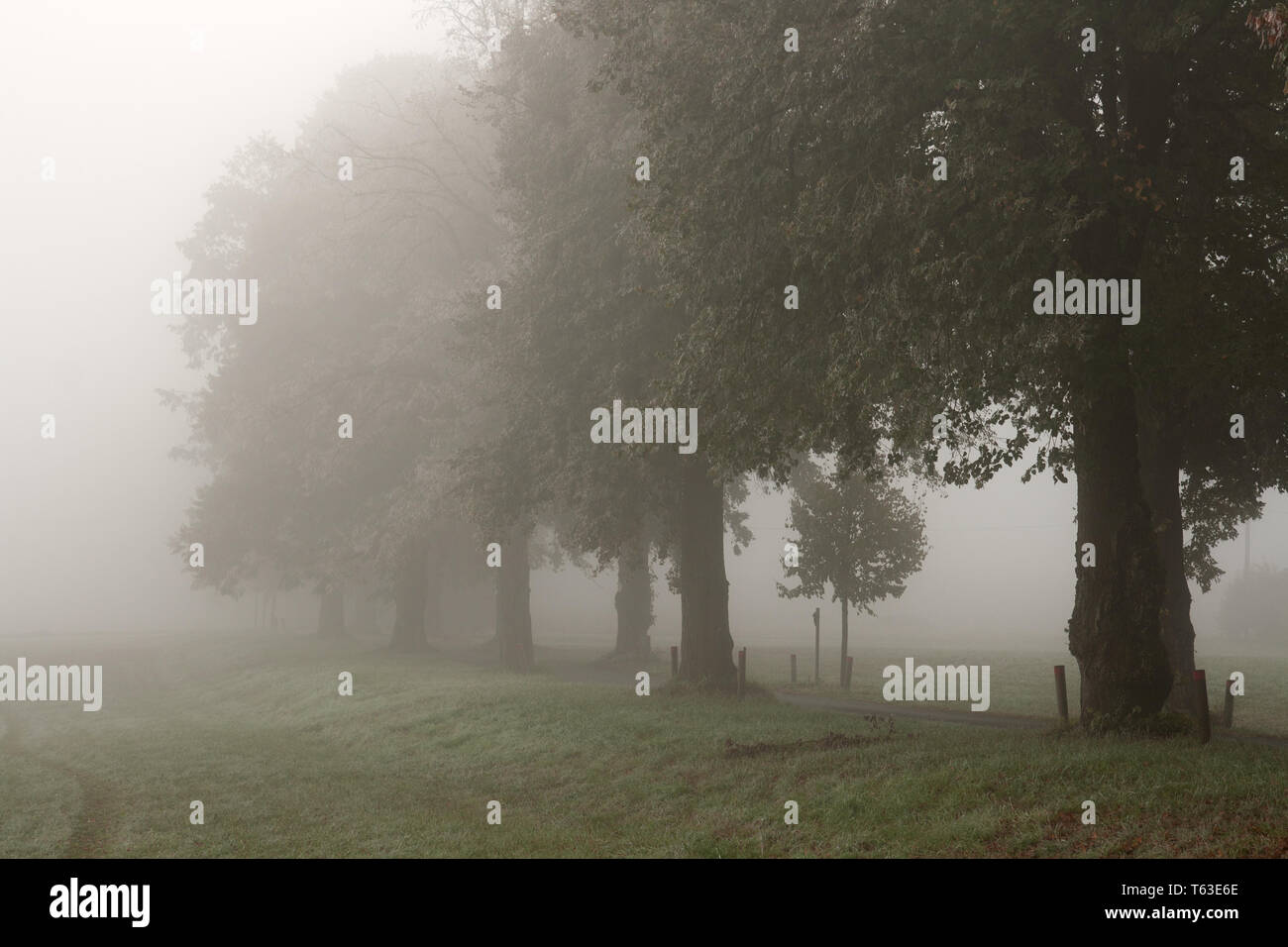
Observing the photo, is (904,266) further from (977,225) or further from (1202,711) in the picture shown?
(1202,711)

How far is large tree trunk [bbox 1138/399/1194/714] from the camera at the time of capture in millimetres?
18547

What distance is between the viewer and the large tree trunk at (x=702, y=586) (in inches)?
883

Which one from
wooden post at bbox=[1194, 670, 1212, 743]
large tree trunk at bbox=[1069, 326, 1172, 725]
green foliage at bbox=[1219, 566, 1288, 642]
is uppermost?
large tree trunk at bbox=[1069, 326, 1172, 725]

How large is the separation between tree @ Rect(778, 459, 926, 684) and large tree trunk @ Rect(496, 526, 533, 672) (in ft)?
29.4

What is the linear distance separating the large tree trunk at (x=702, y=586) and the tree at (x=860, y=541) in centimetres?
590

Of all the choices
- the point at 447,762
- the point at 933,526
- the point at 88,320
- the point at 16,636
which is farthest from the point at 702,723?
the point at 88,320

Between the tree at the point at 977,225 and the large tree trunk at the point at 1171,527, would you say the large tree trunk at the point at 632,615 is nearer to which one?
the large tree trunk at the point at 1171,527

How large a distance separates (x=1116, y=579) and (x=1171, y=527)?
6.01 metres

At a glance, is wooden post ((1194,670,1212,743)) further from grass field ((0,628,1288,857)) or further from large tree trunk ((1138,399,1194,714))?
large tree trunk ((1138,399,1194,714))

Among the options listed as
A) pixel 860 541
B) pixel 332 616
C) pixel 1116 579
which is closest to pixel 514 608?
pixel 860 541

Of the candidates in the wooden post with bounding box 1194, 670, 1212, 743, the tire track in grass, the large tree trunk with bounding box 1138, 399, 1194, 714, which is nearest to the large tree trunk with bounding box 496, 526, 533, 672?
the tire track in grass

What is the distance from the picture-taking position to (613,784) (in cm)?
1511
